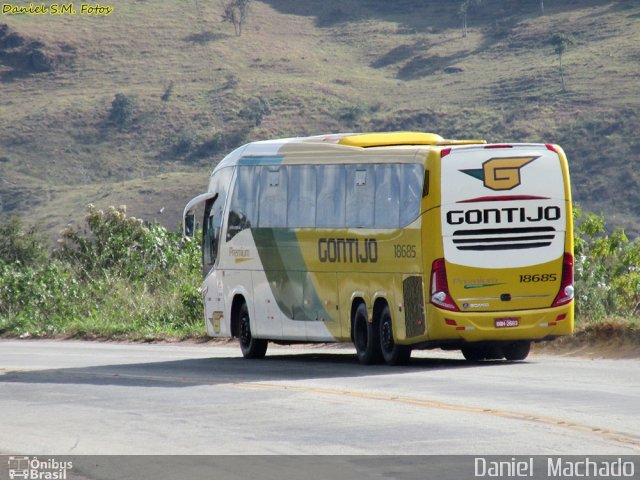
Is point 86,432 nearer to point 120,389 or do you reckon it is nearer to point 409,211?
point 120,389

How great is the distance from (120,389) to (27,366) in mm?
5791

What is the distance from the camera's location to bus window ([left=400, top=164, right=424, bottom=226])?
19.1 metres

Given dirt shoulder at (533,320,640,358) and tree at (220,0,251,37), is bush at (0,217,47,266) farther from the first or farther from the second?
tree at (220,0,251,37)

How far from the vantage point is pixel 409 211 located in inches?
759

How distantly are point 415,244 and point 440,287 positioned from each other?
2.29 feet

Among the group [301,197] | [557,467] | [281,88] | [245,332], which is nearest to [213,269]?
[245,332]

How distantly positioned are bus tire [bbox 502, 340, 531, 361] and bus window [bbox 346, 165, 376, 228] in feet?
8.92

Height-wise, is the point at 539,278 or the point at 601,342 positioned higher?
the point at 539,278

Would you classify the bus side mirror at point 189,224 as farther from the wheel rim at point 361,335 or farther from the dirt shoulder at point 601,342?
the dirt shoulder at point 601,342

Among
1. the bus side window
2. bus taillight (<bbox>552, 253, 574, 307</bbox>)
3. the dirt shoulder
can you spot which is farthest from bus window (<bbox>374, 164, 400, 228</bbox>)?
the bus side window

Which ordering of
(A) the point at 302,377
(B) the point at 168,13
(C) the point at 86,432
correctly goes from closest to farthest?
(C) the point at 86,432
(A) the point at 302,377
(B) the point at 168,13

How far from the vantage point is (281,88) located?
142m

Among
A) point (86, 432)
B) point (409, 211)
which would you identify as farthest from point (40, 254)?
point (86, 432)

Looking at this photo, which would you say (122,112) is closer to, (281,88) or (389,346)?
(281,88)
